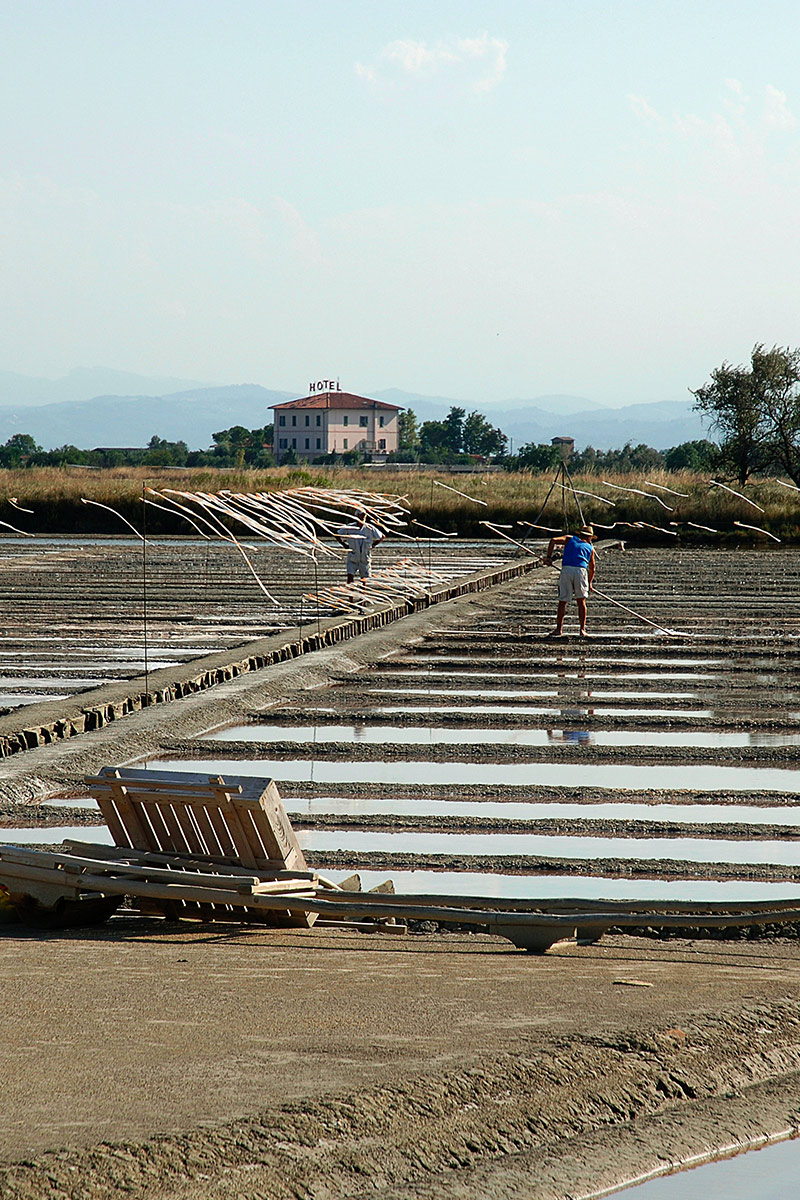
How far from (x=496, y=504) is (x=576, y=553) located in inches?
862

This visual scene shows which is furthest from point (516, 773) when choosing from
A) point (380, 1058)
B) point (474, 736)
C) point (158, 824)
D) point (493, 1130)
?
point (493, 1130)

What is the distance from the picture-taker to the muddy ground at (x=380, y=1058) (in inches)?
150

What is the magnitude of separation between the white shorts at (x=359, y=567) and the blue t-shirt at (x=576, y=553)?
4655 mm

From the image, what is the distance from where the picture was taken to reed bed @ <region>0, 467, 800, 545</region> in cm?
3512

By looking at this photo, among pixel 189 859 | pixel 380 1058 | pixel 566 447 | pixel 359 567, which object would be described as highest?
pixel 566 447

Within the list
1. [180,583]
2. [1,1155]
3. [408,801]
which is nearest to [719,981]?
[1,1155]

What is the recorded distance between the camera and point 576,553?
15.1m

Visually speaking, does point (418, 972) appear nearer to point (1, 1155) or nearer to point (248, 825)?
point (248, 825)

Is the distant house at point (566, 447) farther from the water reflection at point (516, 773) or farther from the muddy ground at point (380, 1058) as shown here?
the muddy ground at point (380, 1058)

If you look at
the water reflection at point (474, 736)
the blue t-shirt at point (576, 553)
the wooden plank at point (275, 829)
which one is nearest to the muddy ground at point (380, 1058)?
the wooden plank at point (275, 829)

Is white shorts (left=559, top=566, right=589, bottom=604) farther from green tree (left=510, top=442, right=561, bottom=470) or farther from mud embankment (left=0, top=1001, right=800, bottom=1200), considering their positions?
green tree (left=510, top=442, right=561, bottom=470)

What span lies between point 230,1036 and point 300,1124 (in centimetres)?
70

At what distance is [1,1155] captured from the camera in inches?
144

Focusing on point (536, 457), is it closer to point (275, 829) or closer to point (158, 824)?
point (158, 824)
